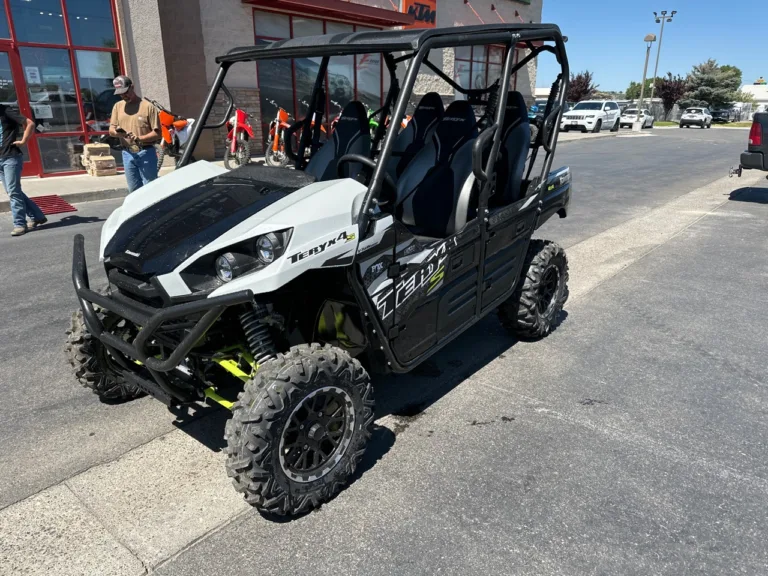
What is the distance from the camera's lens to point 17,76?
38.3 ft

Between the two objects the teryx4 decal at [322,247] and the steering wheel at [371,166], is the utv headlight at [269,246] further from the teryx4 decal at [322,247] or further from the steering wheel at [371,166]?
the steering wheel at [371,166]

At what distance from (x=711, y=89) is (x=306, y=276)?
63.5 metres

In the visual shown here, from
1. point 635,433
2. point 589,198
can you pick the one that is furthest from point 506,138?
point 589,198

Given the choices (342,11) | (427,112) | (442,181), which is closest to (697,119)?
(342,11)

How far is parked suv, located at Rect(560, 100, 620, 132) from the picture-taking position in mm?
30375

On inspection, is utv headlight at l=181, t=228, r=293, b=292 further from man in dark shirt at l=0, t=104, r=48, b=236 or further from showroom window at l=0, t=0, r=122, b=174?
showroom window at l=0, t=0, r=122, b=174

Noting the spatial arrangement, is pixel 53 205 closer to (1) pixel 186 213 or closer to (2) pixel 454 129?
(2) pixel 454 129

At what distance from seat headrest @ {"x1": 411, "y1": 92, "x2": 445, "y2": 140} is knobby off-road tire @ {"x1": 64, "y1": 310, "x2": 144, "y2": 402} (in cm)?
228

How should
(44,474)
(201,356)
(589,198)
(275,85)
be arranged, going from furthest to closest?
1. (275,85)
2. (589,198)
3. (44,474)
4. (201,356)

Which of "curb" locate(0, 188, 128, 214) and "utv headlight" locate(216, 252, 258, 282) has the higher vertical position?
"utv headlight" locate(216, 252, 258, 282)

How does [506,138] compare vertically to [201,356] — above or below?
above

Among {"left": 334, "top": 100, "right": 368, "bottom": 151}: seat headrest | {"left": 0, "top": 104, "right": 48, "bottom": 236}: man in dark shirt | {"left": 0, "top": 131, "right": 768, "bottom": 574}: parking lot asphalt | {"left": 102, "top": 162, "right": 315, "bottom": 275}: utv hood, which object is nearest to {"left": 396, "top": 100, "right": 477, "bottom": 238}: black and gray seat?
{"left": 334, "top": 100, "right": 368, "bottom": 151}: seat headrest

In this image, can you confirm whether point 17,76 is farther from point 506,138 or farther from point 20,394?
point 506,138

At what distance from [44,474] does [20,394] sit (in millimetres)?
947
